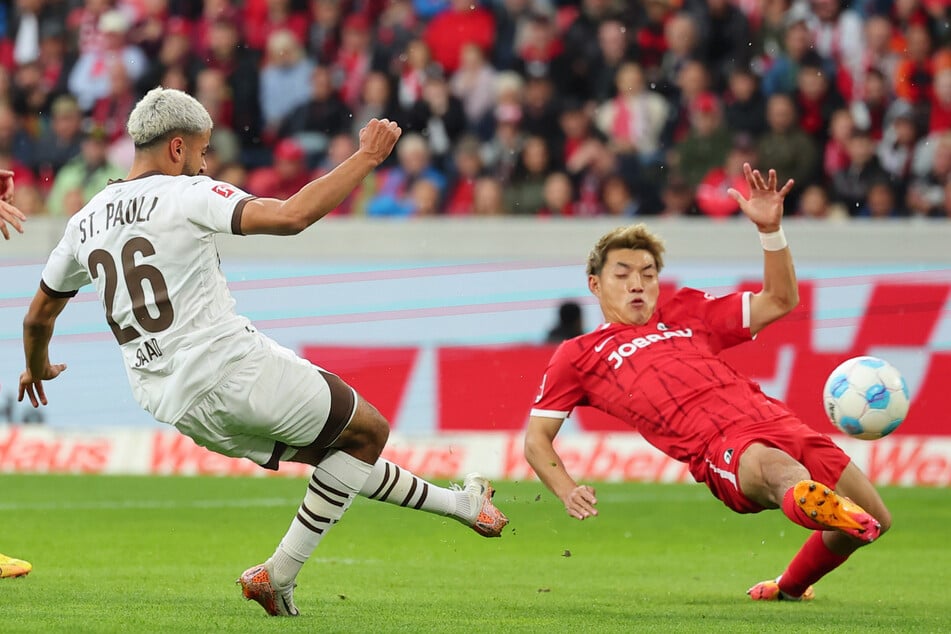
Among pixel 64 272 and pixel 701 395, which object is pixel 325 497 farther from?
pixel 701 395

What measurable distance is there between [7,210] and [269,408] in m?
1.46

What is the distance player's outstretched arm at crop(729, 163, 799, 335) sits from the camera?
7.11 meters

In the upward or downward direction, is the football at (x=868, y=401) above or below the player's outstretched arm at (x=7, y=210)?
below

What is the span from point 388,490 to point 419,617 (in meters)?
0.71

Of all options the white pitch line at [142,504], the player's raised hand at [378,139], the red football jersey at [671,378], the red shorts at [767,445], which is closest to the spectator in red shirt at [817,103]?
the white pitch line at [142,504]

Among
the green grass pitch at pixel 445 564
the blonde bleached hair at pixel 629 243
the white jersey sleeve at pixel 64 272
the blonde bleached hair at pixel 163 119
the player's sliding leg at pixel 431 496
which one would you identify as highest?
the blonde bleached hair at pixel 163 119

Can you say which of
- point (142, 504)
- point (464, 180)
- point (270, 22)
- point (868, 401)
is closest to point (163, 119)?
point (868, 401)

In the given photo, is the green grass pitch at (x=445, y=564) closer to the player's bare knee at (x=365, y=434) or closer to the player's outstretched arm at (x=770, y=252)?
the player's bare knee at (x=365, y=434)

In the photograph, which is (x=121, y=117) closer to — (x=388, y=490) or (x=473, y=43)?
(x=473, y=43)

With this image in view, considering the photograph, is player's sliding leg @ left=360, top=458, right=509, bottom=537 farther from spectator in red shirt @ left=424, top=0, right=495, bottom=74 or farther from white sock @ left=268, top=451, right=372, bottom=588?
spectator in red shirt @ left=424, top=0, right=495, bottom=74

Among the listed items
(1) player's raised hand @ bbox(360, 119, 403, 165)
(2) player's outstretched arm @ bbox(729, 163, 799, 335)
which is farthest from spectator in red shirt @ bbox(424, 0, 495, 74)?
(1) player's raised hand @ bbox(360, 119, 403, 165)

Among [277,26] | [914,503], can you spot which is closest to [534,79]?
[277,26]

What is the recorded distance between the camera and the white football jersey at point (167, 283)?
621 centimetres

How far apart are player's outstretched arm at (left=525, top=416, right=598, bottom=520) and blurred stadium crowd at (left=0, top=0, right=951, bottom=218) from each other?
7.72 m
